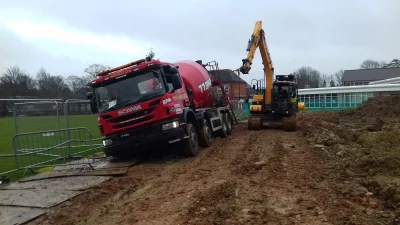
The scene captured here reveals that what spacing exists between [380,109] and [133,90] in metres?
21.7

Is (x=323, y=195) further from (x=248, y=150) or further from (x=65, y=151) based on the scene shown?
(x=65, y=151)

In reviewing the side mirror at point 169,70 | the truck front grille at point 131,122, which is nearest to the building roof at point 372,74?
the side mirror at point 169,70

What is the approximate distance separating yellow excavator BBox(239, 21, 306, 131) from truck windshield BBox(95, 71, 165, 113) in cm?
749

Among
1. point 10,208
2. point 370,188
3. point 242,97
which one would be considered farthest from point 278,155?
point 242,97

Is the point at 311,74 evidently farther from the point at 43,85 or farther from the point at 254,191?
the point at 254,191

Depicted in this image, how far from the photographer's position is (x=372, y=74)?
Answer: 261 ft

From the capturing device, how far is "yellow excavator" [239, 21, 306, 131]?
55.7ft

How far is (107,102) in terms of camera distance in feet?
34.0

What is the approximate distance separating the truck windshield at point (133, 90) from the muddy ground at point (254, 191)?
1.86 meters

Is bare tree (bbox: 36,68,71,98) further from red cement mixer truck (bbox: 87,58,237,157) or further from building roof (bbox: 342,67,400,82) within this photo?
building roof (bbox: 342,67,400,82)

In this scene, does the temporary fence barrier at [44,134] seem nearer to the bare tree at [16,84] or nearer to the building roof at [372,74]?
the bare tree at [16,84]

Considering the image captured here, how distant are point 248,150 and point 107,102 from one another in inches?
179

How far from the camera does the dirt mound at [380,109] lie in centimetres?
2464

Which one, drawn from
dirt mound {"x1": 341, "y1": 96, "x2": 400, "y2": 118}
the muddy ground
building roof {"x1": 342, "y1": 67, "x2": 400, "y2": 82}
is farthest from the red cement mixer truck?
building roof {"x1": 342, "y1": 67, "x2": 400, "y2": 82}
